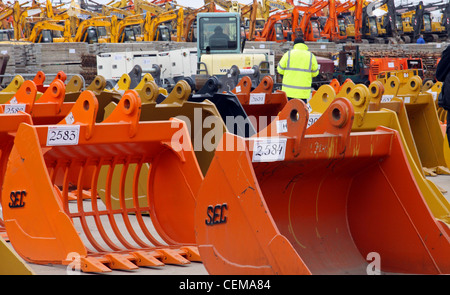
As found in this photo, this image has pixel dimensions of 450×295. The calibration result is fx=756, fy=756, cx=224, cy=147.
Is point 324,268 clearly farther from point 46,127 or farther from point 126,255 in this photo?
point 46,127

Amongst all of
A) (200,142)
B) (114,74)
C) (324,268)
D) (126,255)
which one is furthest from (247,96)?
(114,74)

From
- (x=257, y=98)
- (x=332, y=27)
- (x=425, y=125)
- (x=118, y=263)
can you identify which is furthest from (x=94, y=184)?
(x=332, y=27)

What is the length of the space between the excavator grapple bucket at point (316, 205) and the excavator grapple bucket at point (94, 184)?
41.0 inches

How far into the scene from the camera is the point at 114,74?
22766 mm

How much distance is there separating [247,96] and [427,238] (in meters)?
4.75

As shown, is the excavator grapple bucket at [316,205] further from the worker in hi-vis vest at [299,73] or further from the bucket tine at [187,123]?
the worker in hi-vis vest at [299,73]

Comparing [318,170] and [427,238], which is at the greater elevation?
[318,170]

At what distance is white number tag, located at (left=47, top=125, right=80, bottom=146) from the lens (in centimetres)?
528

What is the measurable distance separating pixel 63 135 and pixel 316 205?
1.84 meters

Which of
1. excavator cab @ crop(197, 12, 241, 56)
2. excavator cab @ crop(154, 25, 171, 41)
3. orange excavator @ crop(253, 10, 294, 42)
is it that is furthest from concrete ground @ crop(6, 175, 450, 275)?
orange excavator @ crop(253, 10, 294, 42)

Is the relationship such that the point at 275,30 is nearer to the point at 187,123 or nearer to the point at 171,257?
the point at 187,123

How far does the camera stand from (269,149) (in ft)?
13.8

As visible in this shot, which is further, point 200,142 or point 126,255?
point 200,142

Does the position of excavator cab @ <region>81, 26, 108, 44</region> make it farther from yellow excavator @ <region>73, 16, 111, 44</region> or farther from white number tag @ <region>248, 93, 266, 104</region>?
white number tag @ <region>248, 93, 266, 104</region>
